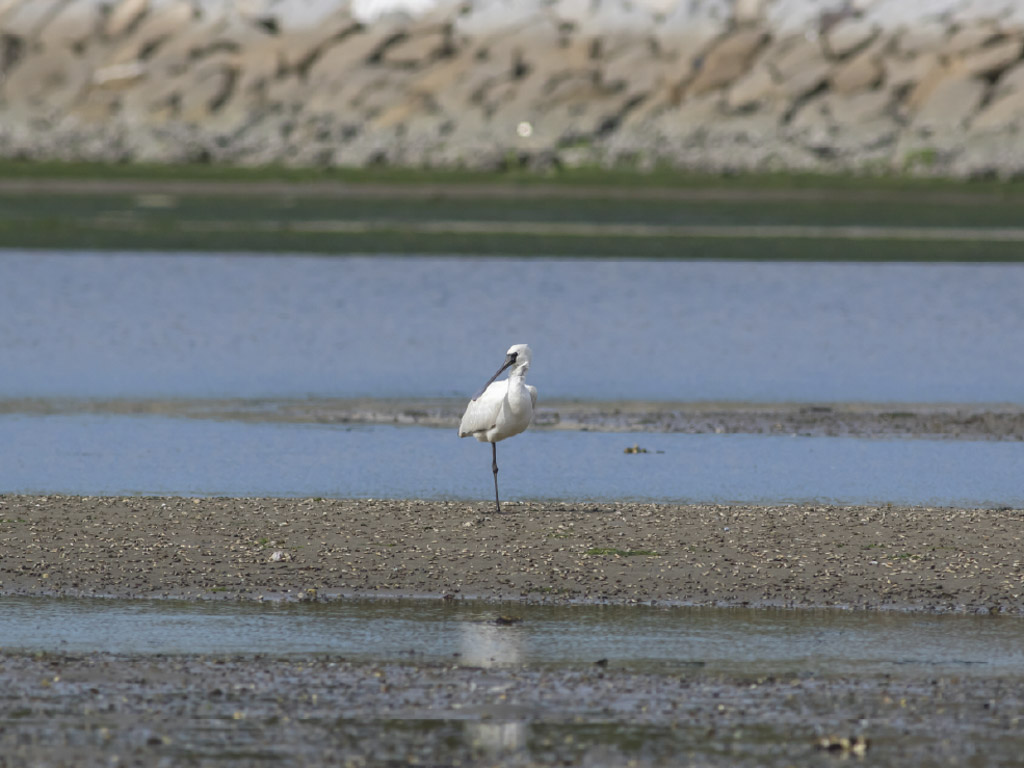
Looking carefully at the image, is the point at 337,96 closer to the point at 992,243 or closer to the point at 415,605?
the point at 992,243

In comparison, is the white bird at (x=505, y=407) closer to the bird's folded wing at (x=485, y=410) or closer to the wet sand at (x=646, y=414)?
the bird's folded wing at (x=485, y=410)

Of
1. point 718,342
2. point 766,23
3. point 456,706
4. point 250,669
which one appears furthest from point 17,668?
point 766,23

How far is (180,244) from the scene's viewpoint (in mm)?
39875

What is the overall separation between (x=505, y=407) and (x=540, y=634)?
3.51m

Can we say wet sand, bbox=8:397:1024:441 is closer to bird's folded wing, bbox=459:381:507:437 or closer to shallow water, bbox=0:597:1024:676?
bird's folded wing, bbox=459:381:507:437

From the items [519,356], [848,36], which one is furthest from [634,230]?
[519,356]

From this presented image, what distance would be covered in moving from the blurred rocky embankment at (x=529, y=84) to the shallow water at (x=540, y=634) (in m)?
46.8

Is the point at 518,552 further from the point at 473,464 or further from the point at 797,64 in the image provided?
the point at 797,64

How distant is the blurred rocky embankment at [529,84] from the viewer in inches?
2354

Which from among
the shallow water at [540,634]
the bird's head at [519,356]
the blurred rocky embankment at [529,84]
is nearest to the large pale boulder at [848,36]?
the blurred rocky embankment at [529,84]

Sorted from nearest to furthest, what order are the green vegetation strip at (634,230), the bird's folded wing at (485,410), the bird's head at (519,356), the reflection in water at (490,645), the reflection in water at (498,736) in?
the reflection in water at (498,736) → the reflection in water at (490,645) → the bird's folded wing at (485,410) → the bird's head at (519,356) → the green vegetation strip at (634,230)

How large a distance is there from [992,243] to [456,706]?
3294 centimetres

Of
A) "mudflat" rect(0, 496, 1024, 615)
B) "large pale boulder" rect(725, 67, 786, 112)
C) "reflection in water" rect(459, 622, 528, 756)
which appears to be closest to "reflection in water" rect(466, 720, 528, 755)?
"reflection in water" rect(459, 622, 528, 756)

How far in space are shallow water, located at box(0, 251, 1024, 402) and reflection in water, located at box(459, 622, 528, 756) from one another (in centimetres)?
984
